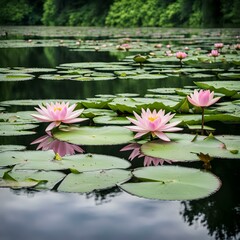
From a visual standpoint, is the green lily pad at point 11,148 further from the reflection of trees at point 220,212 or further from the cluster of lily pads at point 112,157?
the reflection of trees at point 220,212

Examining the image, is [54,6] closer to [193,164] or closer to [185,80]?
[185,80]

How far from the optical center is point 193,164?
101 cm

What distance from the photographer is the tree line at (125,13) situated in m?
14.2

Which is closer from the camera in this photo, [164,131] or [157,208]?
[157,208]

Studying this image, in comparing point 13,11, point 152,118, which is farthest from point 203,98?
point 13,11

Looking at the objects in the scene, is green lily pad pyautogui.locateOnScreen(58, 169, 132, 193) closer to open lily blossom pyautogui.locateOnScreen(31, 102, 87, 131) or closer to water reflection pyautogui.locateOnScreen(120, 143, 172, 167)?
water reflection pyautogui.locateOnScreen(120, 143, 172, 167)

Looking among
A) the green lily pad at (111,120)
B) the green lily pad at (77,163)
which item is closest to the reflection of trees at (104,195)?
the green lily pad at (77,163)

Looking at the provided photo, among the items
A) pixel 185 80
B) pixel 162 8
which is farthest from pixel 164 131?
pixel 162 8

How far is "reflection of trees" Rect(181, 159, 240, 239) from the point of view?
66 cm

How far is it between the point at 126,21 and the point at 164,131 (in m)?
19.1

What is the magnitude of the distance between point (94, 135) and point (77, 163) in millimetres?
264

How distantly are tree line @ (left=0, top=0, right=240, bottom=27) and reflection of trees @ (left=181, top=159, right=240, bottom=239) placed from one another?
12937mm

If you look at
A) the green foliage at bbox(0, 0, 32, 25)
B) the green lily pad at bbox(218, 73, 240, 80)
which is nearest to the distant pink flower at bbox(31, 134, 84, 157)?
the green lily pad at bbox(218, 73, 240, 80)

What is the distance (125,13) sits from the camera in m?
19.4
